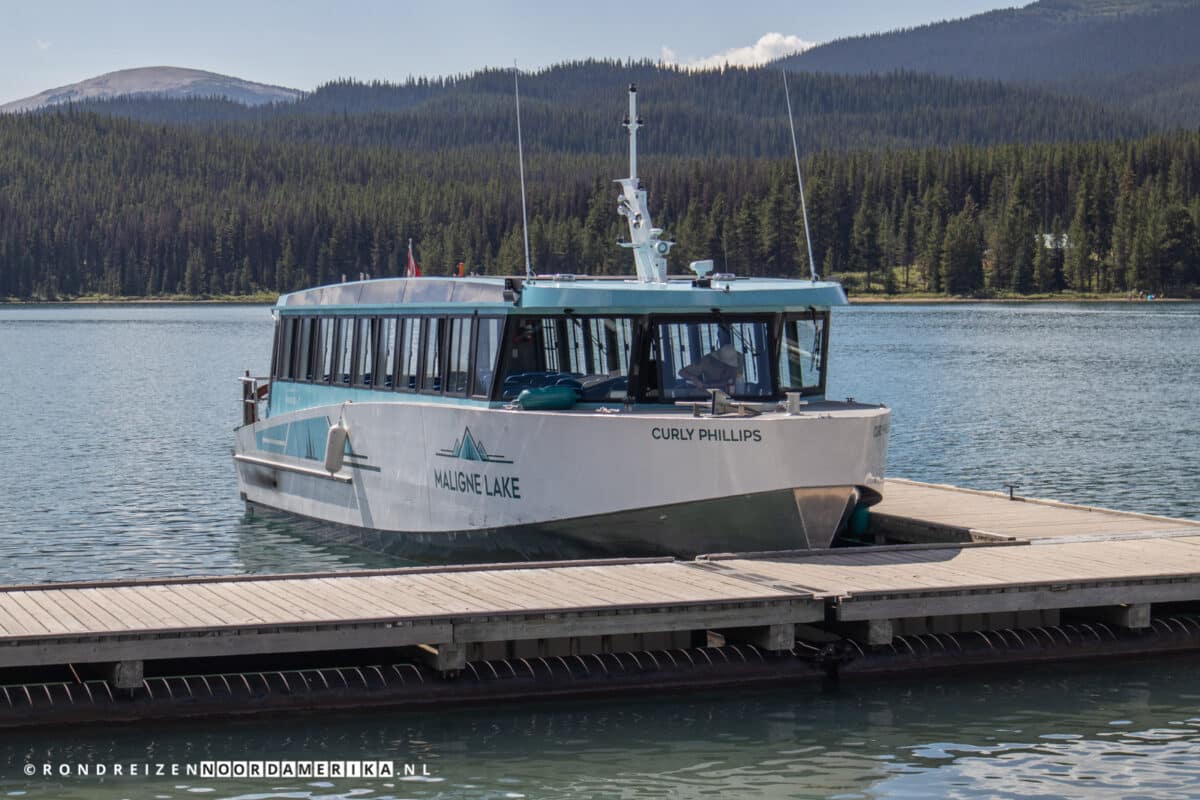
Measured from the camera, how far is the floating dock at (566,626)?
42.2 feet

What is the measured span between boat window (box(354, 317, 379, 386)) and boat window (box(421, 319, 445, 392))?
1.54 meters

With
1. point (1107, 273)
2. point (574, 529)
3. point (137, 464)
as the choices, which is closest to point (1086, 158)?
point (1107, 273)

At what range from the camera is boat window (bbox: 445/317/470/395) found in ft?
60.2

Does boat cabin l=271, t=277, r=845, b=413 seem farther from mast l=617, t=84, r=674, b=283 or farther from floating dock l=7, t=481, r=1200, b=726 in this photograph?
floating dock l=7, t=481, r=1200, b=726

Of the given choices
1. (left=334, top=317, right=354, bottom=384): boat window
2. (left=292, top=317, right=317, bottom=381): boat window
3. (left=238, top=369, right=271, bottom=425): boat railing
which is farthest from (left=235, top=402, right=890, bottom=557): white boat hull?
(left=238, top=369, right=271, bottom=425): boat railing

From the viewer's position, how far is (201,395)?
5394cm

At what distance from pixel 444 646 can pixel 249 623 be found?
1.58 metres

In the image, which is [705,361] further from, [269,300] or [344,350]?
[269,300]

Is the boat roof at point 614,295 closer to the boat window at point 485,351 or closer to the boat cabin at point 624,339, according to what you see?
the boat cabin at point 624,339

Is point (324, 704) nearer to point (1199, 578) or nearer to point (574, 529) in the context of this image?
point (574, 529)

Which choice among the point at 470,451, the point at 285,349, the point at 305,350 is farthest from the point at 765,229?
the point at 470,451

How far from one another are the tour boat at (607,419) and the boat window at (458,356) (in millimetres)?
22

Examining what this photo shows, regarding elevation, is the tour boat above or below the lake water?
above

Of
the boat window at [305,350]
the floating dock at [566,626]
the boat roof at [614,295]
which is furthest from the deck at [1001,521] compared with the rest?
the boat window at [305,350]
